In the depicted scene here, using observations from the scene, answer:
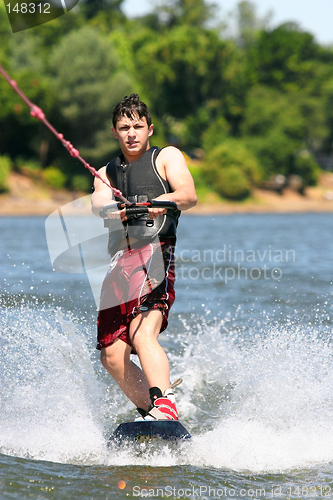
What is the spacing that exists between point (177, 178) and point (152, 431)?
1.38 meters

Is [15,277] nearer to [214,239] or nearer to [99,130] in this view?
[214,239]

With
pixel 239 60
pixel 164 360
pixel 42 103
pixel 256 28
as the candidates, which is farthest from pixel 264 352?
pixel 256 28

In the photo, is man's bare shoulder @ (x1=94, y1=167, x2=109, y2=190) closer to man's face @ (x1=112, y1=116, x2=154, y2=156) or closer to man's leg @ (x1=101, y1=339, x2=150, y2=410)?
man's face @ (x1=112, y1=116, x2=154, y2=156)

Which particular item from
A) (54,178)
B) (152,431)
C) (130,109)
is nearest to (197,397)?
(152,431)

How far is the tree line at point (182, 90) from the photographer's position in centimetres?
3778

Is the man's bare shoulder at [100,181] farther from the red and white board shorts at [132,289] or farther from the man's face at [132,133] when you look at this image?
the red and white board shorts at [132,289]

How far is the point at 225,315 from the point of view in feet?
22.4

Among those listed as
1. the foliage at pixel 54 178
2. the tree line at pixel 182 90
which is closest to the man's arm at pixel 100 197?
the tree line at pixel 182 90

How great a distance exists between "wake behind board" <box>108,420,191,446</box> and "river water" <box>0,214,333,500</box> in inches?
3.6

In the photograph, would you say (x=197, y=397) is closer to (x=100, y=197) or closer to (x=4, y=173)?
(x=100, y=197)

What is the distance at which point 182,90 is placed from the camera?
54.8 metres

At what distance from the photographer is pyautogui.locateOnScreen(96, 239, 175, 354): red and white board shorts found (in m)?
3.61

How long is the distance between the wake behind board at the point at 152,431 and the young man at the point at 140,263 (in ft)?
0.52

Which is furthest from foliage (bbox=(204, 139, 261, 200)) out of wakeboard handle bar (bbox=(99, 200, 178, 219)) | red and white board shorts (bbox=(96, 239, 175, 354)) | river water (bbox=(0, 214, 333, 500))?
wakeboard handle bar (bbox=(99, 200, 178, 219))
